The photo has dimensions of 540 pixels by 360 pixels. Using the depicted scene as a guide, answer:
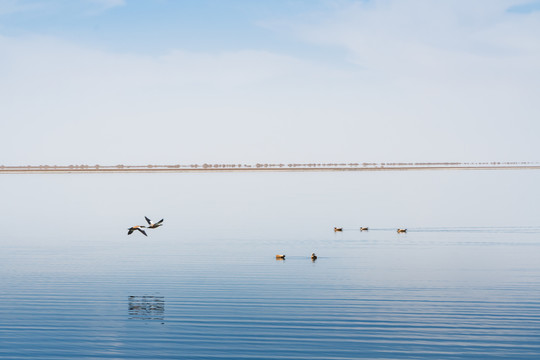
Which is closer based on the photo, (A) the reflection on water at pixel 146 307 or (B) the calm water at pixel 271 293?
(B) the calm water at pixel 271 293

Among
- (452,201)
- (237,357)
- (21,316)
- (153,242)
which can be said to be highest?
(452,201)

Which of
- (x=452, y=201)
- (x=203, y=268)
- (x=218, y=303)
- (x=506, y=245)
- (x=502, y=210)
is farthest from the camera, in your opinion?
(x=452, y=201)

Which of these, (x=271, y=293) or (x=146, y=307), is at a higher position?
(x=271, y=293)

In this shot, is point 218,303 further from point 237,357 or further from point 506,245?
point 506,245

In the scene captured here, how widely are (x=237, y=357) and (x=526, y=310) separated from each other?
1549cm

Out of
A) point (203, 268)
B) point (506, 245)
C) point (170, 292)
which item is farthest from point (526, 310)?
point (506, 245)

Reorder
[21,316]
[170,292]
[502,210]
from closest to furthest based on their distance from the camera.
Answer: [21,316]
[170,292]
[502,210]

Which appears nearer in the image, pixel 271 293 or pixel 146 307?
pixel 146 307

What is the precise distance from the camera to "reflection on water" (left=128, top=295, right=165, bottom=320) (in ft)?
108

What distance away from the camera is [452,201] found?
4865 inches

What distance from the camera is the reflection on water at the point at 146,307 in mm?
32875

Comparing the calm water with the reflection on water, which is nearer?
the calm water

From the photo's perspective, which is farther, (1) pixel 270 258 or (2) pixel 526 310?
(1) pixel 270 258

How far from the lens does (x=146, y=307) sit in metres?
34.8
